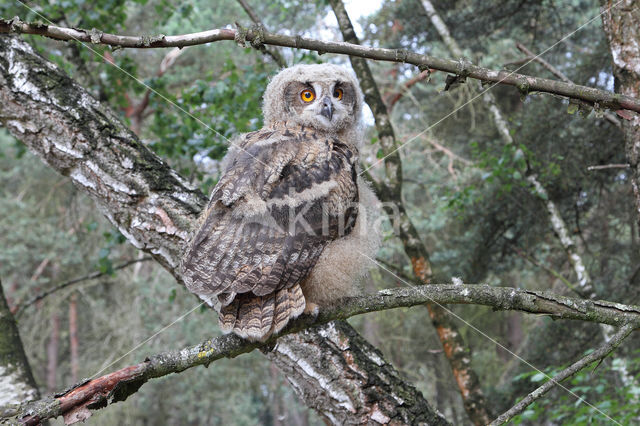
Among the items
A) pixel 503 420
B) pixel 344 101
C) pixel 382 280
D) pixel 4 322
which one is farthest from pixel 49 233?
pixel 503 420

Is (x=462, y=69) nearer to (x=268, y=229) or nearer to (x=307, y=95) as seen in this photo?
(x=268, y=229)

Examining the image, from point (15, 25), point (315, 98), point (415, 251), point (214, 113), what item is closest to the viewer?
point (15, 25)

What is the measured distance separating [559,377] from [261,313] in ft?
3.81

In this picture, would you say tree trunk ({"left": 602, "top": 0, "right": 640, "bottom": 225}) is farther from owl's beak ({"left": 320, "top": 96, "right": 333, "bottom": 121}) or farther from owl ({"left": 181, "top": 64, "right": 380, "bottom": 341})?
owl's beak ({"left": 320, "top": 96, "right": 333, "bottom": 121})

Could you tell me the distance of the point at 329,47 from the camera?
1.81 meters

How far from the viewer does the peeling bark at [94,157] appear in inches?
125

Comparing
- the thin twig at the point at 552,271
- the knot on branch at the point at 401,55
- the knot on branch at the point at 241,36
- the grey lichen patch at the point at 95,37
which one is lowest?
the thin twig at the point at 552,271

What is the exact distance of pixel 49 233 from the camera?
12758 millimetres

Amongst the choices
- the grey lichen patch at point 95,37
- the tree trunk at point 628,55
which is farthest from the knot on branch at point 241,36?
the tree trunk at point 628,55

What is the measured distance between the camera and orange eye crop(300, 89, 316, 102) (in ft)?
11.0

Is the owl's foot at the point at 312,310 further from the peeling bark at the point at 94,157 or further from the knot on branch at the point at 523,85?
the knot on branch at the point at 523,85

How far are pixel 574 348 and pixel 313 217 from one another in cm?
550

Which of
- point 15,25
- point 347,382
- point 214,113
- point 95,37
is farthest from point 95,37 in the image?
point 214,113

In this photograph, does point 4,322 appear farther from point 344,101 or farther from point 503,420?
point 503,420
